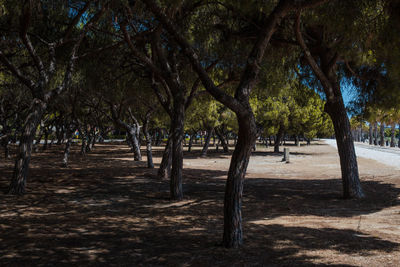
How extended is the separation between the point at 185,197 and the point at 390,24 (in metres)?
6.90

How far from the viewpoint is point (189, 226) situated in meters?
6.88

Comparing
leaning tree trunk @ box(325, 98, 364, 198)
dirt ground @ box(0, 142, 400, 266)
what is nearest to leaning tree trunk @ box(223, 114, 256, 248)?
dirt ground @ box(0, 142, 400, 266)

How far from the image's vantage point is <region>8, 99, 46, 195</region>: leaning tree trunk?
10070 millimetres

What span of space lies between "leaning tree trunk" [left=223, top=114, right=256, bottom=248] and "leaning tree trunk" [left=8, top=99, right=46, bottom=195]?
7.36 meters

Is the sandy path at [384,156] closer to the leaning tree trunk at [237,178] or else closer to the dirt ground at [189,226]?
the dirt ground at [189,226]

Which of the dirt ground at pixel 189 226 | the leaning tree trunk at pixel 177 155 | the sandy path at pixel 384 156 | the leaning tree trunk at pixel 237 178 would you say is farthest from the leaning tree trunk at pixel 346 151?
the sandy path at pixel 384 156

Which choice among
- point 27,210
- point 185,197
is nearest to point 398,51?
point 185,197

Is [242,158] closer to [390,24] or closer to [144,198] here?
[390,24]

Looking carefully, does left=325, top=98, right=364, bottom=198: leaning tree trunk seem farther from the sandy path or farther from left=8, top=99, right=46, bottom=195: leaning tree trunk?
the sandy path

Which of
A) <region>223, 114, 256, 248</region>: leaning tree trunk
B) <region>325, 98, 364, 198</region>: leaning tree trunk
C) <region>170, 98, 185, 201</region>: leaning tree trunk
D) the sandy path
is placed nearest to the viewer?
<region>223, 114, 256, 248</region>: leaning tree trunk

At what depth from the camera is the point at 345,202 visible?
9617 millimetres

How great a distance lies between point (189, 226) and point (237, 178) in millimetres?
2242

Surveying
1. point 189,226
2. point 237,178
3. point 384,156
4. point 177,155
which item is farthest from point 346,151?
point 384,156

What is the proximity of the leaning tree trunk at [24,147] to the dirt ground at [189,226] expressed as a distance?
1.22ft
